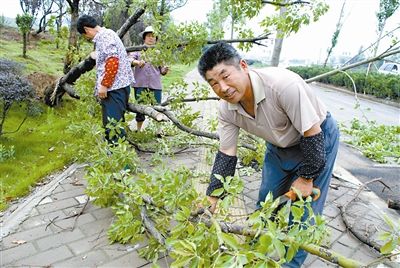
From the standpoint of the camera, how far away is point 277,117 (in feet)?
6.66

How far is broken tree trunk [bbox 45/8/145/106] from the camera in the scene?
5.09 meters

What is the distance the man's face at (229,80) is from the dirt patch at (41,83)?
16.0 ft

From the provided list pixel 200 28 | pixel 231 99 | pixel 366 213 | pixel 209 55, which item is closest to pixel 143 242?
pixel 231 99

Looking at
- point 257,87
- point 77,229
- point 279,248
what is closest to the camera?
point 279,248

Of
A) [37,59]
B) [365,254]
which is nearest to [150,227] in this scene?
[365,254]

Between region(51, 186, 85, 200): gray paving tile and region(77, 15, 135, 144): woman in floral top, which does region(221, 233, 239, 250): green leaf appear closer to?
region(51, 186, 85, 200): gray paving tile

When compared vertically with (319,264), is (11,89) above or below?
above

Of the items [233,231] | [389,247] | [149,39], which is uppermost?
[149,39]

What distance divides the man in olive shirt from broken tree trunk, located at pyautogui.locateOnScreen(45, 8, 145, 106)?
3.21 metres

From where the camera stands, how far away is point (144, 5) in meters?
4.56

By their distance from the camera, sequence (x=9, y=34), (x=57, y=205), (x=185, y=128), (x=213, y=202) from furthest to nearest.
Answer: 1. (x=9, y=34)
2. (x=185, y=128)
3. (x=57, y=205)
4. (x=213, y=202)

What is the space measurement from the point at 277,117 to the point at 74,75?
4227 mm

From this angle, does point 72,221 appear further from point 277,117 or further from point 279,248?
point 279,248

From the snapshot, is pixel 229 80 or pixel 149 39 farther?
pixel 149 39
